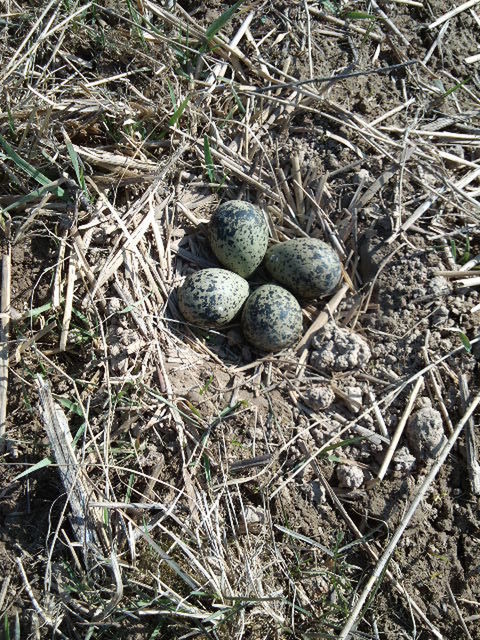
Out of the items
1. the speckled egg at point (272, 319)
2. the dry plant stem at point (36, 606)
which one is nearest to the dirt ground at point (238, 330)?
the dry plant stem at point (36, 606)

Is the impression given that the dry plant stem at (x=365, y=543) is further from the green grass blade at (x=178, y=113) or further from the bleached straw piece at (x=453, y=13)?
the bleached straw piece at (x=453, y=13)

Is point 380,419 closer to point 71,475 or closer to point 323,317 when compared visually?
point 323,317

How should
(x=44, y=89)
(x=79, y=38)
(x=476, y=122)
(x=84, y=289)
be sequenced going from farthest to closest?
(x=476, y=122), (x=79, y=38), (x=44, y=89), (x=84, y=289)

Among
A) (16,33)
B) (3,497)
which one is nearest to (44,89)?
(16,33)

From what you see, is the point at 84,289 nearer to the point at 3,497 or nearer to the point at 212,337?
the point at 212,337

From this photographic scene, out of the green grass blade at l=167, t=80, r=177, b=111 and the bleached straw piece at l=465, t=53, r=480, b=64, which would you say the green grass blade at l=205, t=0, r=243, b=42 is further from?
the bleached straw piece at l=465, t=53, r=480, b=64

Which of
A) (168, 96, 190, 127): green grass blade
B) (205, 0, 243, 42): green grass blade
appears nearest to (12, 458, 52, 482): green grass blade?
(168, 96, 190, 127): green grass blade
